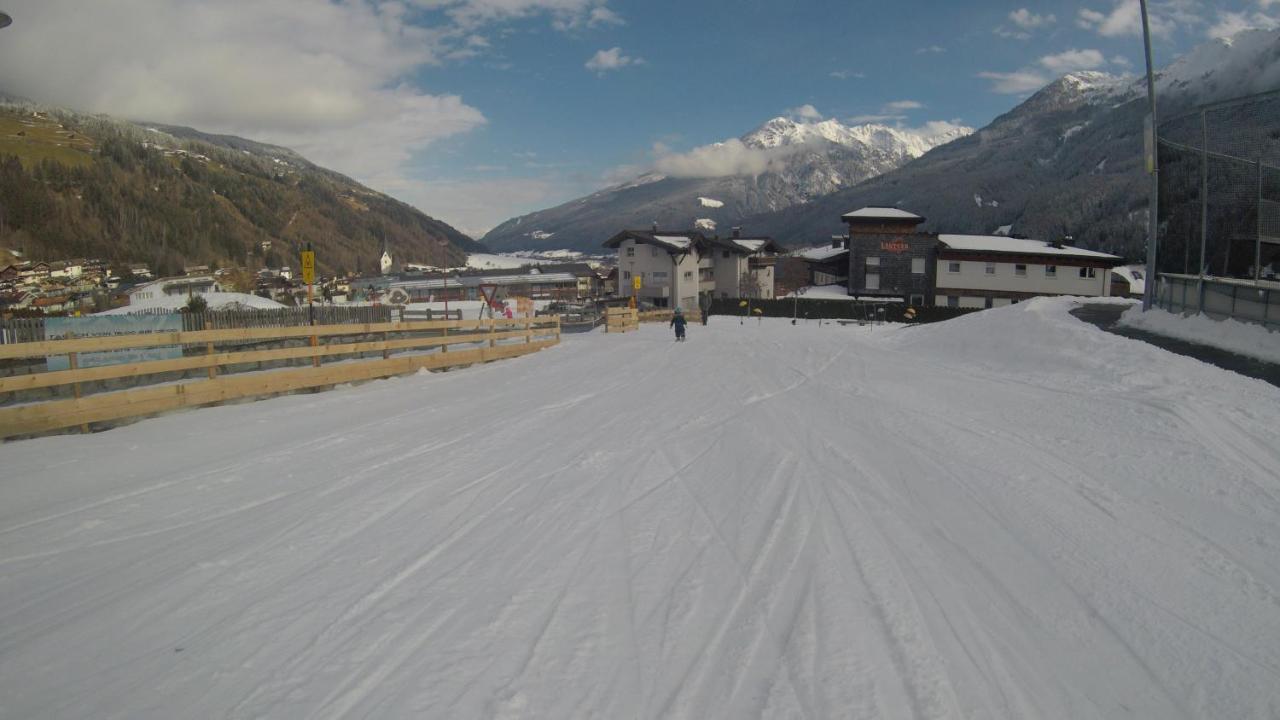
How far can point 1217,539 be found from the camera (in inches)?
170

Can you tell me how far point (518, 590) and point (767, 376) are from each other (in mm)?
9893

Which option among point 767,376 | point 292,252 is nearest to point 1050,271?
point 767,376

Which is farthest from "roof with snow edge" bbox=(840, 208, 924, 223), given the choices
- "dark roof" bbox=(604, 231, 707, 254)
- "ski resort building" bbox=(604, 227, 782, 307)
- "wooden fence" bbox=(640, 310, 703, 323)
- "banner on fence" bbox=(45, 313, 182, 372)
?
"banner on fence" bbox=(45, 313, 182, 372)

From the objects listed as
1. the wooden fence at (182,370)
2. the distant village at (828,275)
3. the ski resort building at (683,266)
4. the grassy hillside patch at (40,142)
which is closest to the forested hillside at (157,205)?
the grassy hillside patch at (40,142)

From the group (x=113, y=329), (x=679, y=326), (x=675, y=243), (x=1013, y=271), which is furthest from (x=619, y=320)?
(x=1013, y=271)

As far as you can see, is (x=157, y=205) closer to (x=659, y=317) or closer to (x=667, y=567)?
(x=659, y=317)

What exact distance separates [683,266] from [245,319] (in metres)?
44.3

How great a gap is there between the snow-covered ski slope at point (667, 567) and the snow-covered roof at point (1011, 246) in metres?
52.1

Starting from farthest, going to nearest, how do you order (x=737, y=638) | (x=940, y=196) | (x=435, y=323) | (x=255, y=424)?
(x=940, y=196) → (x=435, y=323) → (x=255, y=424) → (x=737, y=638)

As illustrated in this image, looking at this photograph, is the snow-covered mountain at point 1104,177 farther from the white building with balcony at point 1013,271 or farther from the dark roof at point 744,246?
the dark roof at point 744,246

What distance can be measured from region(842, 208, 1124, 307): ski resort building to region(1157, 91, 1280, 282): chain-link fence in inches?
1738

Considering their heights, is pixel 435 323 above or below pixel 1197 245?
below

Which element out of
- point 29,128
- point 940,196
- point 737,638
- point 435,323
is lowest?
point 737,638

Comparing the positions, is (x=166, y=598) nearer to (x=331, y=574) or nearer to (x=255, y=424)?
(x=331, y=574)
